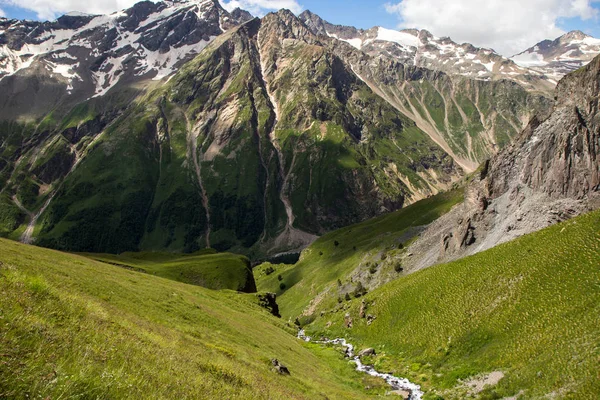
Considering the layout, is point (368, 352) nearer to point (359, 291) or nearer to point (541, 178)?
point (359, 291)

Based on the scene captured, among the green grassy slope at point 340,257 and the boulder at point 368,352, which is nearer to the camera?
the boulder at point 368,352

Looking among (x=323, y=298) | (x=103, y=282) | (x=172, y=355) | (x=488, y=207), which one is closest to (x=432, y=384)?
(x=172, y=355)

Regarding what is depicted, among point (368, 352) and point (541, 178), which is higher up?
point (541, 178)

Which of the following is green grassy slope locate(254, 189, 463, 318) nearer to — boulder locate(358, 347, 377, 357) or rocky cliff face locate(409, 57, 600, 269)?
rocky cliff face locate(409, 57, 600, 269)

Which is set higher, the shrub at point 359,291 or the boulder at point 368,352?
the shrub at point 359,291

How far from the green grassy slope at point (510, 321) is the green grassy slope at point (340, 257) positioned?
39663 millimetres

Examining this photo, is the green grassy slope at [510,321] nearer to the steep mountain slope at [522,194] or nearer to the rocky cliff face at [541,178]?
the rocky cliff face at [541,178]

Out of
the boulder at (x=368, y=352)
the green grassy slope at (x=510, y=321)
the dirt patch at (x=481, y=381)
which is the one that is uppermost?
the green grassy slope at (x=510, y=321)

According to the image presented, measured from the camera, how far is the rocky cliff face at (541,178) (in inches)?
2351

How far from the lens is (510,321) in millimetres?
39344

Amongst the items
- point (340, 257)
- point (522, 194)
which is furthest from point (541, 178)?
point (340, 257)

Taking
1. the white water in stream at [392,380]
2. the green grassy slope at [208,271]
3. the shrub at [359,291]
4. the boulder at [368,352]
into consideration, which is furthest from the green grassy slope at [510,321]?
the green grassy slope at [208,271]

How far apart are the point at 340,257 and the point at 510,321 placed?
309ft

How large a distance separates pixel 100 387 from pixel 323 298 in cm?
9880
